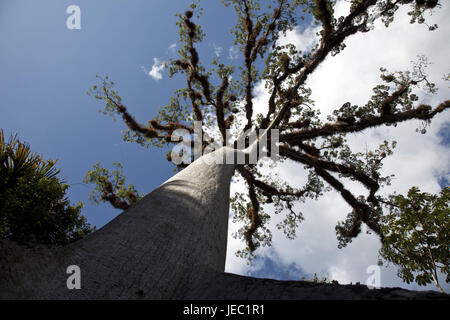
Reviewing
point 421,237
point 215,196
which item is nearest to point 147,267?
point 215,196

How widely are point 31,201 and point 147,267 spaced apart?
211 cm

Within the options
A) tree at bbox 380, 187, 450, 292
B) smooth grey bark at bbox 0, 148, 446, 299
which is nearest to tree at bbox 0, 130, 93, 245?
smooth grey bark at bbox 0, 148, 446, 299

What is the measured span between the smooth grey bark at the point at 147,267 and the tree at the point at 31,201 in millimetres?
1086

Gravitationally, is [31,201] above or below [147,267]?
above

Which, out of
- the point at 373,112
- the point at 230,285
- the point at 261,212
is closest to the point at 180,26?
the point at 373,112

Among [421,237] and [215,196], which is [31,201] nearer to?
[215,196]

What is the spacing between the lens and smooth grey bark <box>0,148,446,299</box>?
5.06 ft

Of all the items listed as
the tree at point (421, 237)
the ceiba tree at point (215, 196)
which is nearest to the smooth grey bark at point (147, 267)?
A: the ceiba tree at point (215, 196)

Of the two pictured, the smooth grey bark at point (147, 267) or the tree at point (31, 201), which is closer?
the smooth grey bark at point (147, 267)

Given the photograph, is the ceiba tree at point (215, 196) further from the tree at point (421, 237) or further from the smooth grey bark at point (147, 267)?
the tree at point (421, 237)

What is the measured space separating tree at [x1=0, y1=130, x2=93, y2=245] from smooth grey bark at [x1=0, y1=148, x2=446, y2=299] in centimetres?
109

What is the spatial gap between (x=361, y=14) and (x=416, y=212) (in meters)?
5.69

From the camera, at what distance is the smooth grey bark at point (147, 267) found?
5.06 ft

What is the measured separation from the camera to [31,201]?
9.57ft
